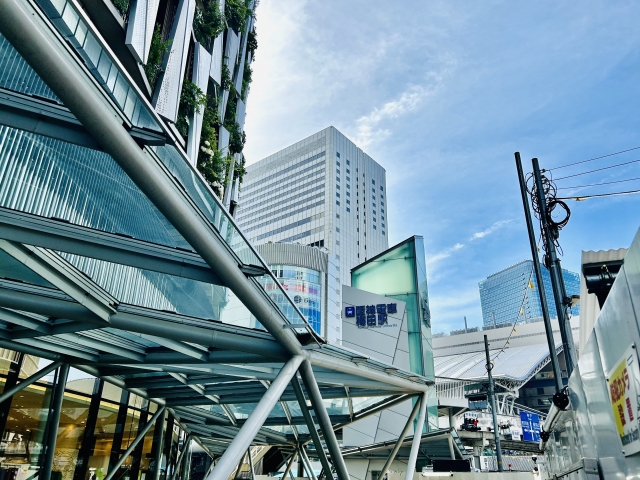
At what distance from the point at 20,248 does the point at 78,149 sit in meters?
1.86

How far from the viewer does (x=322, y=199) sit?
138250 millimetres

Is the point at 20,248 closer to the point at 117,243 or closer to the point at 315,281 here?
the point at 117,243

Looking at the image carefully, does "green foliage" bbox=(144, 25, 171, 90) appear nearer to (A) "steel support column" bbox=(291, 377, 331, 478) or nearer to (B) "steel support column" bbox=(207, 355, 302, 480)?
(A) "steel support column" bbox=(291, 377, 331, 478)

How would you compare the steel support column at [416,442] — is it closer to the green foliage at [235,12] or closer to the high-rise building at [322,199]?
the green foliage at [235,12]

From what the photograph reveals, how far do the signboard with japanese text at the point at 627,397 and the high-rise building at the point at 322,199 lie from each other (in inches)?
4828

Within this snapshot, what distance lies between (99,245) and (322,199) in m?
133

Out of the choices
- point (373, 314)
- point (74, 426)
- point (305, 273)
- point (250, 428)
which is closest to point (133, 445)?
point (74, 426)

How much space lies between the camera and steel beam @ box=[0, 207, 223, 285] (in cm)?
→ 536

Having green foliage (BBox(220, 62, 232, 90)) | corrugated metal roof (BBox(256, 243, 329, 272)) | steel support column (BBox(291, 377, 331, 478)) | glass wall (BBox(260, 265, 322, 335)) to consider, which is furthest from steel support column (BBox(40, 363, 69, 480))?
corrugated metal roof (BBox(256, 243, 329, 272))

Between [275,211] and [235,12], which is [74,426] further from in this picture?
[275,211]

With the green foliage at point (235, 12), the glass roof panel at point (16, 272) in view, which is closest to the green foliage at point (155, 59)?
the glass roof panel at point (16, 272)

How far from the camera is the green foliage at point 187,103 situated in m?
17.0

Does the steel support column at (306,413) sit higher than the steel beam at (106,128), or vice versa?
the steel beam at (106,128)

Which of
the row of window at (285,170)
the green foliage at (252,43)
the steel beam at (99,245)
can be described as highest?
the row of window at (285,170)
